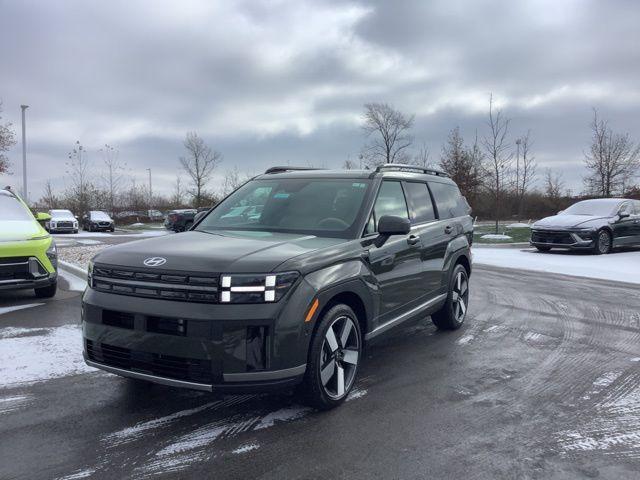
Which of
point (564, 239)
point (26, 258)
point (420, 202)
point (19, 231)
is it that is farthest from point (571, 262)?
point (19, 231)

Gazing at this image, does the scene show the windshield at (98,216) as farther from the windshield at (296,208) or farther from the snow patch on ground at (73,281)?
the windshield at (296,208)

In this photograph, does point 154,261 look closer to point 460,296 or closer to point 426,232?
point 426,232

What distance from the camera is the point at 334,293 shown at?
148 inches

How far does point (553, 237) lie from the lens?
15.0 meters

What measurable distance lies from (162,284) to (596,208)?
51.0ft

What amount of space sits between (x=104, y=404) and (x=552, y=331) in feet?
16.9

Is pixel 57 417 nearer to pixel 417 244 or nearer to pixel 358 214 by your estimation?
pixel 358 214

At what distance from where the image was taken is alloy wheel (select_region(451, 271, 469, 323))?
20.8 feet

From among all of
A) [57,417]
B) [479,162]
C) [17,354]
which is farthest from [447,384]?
[479,162]

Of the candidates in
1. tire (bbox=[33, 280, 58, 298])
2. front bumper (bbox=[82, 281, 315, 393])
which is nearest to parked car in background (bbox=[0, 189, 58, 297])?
tire (bbox=[33, 280, 58, 298])

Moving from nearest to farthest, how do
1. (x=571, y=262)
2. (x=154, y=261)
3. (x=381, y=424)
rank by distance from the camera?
(x=154, y=261) < (x=381, y=424) < (x=571, y=262)

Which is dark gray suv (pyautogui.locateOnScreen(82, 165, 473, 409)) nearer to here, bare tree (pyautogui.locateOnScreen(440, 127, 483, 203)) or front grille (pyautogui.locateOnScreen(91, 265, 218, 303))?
front grille (pyautogui.locateOnScreen(91, 265, 218, 303))

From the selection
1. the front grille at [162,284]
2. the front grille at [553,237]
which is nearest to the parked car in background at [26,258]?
the front grille at [162,284]

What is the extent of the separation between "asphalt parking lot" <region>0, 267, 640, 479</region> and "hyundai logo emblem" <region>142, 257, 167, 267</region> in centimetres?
115
